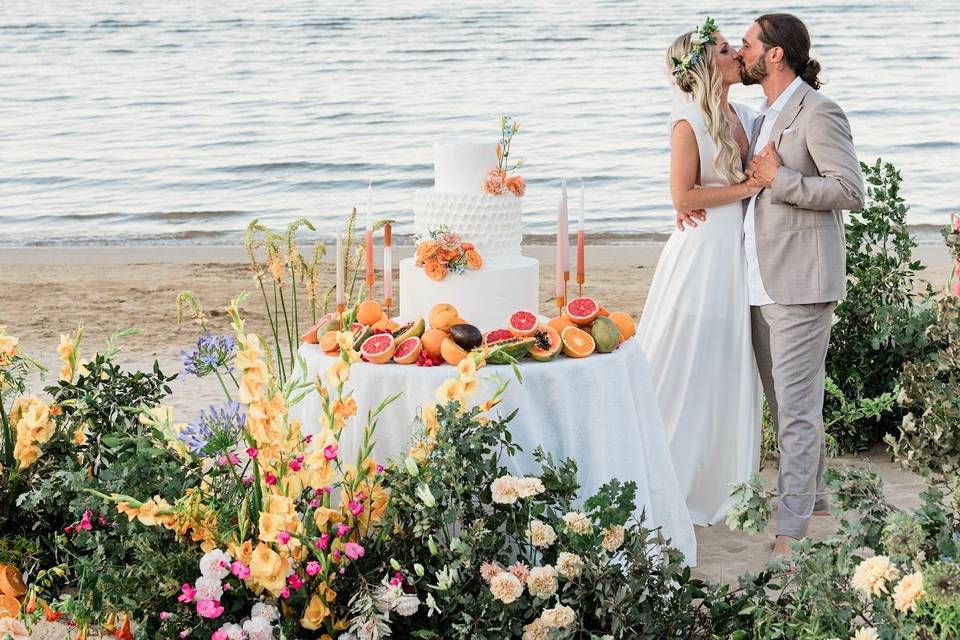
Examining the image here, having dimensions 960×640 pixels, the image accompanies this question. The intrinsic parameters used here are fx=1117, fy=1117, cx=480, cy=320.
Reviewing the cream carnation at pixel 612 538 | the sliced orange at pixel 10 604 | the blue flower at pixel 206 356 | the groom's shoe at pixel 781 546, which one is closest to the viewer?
the cream carnation at pixel 612 538

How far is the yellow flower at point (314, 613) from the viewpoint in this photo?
3264 mm

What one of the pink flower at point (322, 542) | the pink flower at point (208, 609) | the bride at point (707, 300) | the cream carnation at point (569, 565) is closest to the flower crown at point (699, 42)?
the bride at point (707, 300)

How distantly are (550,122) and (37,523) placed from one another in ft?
69.7

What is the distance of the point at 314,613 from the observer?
3.26m

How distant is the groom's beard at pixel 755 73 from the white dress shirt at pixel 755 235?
100 millimetres

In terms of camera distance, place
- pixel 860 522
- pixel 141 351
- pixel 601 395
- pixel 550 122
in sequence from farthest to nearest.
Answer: pixel 550 122
pixel 141 351
pixel 601 395
pixel 860 522

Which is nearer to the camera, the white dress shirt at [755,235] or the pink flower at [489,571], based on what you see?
the pink flower at [489,571]

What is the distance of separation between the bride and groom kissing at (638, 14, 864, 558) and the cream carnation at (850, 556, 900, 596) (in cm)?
143

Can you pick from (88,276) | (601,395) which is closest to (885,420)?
(601,395)

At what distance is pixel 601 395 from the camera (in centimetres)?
388

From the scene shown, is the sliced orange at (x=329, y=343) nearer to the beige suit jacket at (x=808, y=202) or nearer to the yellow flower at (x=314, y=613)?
the yellow flower at (x=314, y=613)

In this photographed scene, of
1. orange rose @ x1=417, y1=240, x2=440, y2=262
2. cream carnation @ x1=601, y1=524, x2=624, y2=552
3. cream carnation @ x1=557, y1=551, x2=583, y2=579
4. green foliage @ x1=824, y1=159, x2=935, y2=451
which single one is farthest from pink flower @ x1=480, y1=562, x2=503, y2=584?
green foliage @ x1=824, y1=159, x2=935, y2=451

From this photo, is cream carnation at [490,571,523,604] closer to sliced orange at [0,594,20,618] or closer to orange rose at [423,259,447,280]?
orange rose at [423,259,447,280]

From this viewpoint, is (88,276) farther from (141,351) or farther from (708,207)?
(708,207)
